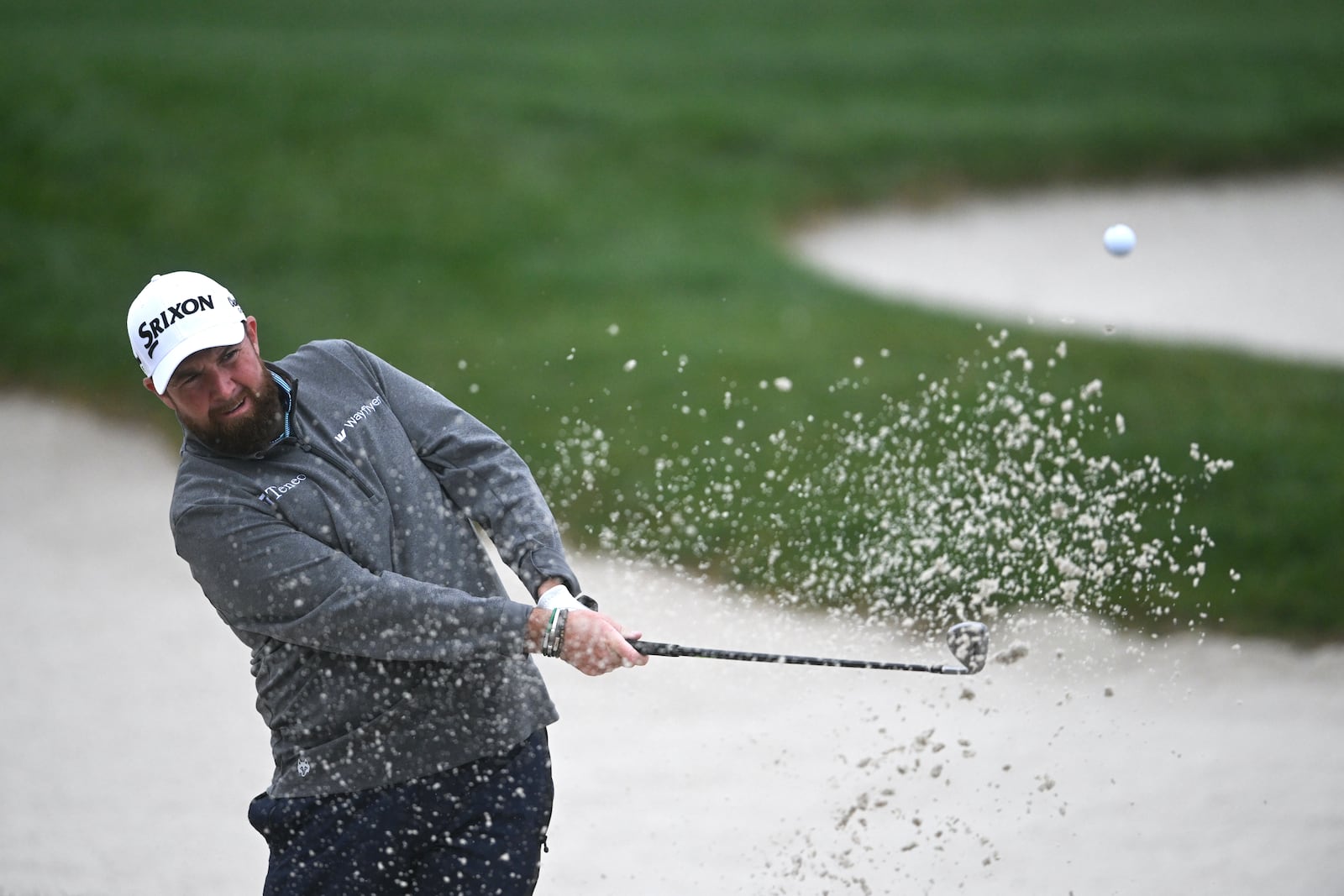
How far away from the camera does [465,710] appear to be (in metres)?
2.82

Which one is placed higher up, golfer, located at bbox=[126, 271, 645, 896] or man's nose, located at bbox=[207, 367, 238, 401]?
man's nose, located at bbox=[207, 367, 238, 401]

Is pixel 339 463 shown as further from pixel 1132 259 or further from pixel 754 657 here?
pixel 1132 259

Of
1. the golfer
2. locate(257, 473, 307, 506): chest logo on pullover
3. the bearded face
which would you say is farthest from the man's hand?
the bearded face

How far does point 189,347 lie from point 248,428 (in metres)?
0.18

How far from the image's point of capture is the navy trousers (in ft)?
9.19

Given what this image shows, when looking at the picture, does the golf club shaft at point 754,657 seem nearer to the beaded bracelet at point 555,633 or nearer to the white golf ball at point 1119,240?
the beaded bracelet at point 555,633

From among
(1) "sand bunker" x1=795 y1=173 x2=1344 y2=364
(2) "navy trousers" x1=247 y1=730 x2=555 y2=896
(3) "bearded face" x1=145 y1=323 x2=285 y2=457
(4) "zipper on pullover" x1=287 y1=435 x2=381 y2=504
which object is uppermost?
(1) "sand bunker" x1=795 y1=173 x2=1344 y2=364

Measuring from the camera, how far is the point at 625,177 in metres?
11.4

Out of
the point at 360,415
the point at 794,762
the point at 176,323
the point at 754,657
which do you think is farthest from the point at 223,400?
the point at 794,762

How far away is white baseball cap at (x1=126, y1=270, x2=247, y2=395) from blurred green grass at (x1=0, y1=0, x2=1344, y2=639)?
368cm

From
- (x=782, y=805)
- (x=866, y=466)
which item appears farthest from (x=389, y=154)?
(x=782, y=805)

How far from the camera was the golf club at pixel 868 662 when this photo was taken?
279 cm

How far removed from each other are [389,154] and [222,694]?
6.01 m

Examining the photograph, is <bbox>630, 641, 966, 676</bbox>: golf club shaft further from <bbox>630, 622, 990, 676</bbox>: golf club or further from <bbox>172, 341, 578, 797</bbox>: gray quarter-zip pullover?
<bbox>172, 341, 578, 797</bbox>: gray quarter-zip pullover
